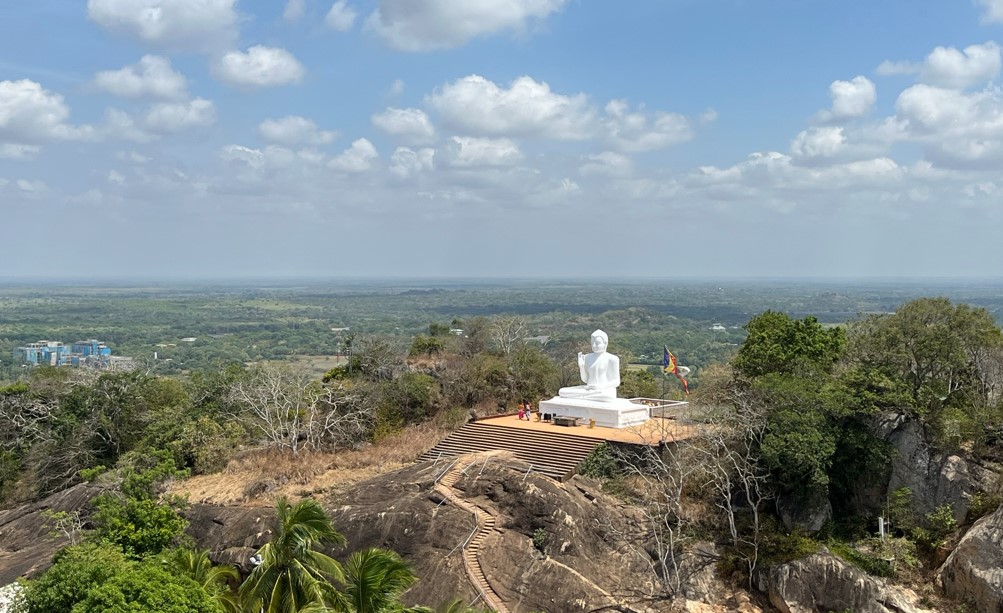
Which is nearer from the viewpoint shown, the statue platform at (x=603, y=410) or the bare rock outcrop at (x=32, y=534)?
the bare rock outcrop at (x=32, y=534)

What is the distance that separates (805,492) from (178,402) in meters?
26.5

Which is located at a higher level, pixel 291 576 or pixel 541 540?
pixel 291 576

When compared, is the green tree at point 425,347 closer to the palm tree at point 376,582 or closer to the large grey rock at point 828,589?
the large grey rock at point 828,589

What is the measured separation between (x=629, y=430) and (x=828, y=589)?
371 inches

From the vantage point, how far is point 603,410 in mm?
30250

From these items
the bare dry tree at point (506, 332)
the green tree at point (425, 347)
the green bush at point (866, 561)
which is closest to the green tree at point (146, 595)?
the green bush at point (866, 561)

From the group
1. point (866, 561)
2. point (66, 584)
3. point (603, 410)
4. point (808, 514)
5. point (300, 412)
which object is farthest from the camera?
point (300, 412)

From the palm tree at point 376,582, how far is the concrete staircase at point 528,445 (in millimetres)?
12841

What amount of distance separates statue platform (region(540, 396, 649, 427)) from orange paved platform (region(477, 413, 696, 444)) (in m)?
0.29

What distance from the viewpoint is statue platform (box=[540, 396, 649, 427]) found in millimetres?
30094

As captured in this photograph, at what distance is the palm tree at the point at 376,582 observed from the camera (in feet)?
45.0

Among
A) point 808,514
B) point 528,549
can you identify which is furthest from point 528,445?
point 808,514

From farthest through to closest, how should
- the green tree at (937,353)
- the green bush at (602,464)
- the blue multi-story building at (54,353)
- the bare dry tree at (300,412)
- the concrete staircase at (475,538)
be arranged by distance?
1. the blue multi-story building at (54,353)
2. the bare dry tree at (300,412)
3. the green bush at (602,464)
4. the green tree at (937,353)
5. the concrete staircase at (475,538)

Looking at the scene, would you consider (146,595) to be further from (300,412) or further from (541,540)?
(300,412)
